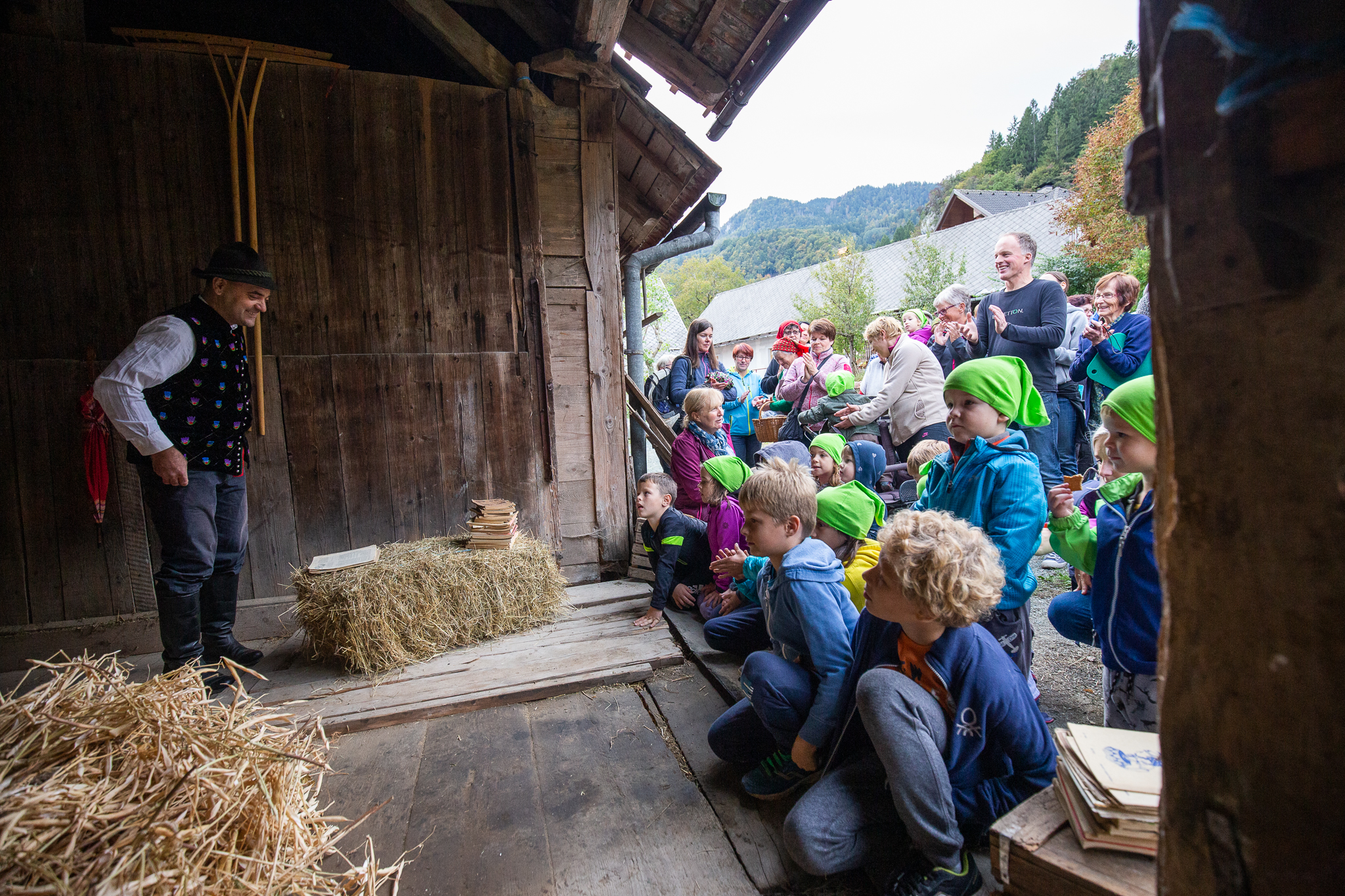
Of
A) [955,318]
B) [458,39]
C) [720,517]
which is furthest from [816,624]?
[458,39]

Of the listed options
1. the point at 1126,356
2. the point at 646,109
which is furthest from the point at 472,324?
the point at 1126,356

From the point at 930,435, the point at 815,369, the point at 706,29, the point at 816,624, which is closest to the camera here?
the point at 816,624

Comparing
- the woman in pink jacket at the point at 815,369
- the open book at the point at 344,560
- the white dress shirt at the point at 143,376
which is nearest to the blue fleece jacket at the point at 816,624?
the open book at the point at 344,560

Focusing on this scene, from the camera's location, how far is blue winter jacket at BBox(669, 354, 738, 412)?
18.0 feet

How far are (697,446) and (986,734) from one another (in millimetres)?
2689

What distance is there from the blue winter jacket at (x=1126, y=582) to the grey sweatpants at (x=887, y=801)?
576mm

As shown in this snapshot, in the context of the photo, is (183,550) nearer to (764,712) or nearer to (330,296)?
(330,296)

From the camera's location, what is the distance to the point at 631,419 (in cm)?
508

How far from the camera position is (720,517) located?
3.51m

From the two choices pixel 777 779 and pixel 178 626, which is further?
pixel 178 626

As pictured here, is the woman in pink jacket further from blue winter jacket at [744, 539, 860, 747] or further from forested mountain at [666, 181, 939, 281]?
forested mountain at [666, 181, 939, 281]

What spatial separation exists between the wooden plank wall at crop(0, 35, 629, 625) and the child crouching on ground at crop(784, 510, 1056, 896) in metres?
2.82

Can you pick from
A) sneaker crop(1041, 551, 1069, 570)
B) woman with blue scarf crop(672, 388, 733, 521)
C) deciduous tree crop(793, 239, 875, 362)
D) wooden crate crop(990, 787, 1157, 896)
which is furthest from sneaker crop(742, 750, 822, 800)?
deciduous tree crop(793, 239, 875, 362)

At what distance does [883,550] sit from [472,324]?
3.03 metres
